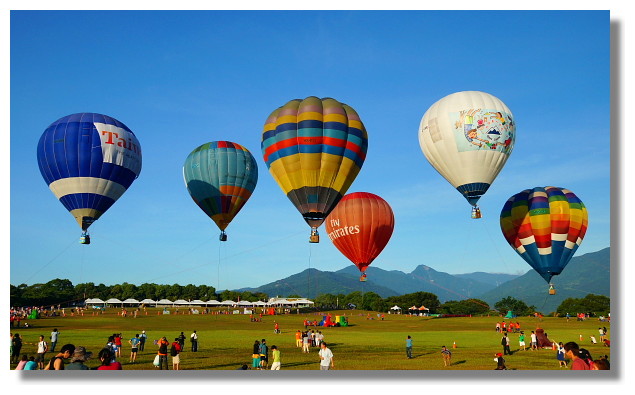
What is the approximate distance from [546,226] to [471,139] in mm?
12893

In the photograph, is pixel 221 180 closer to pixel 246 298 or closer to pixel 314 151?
pixel 314 151

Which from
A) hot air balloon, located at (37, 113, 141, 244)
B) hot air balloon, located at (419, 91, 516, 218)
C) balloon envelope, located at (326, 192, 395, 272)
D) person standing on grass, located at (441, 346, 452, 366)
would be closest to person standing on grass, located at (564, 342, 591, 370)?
person standing on grass, located at (441, 346, 452, 366)

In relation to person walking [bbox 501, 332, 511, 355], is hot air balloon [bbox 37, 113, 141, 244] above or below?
above

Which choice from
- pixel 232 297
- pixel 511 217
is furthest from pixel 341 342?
pixel 232 297

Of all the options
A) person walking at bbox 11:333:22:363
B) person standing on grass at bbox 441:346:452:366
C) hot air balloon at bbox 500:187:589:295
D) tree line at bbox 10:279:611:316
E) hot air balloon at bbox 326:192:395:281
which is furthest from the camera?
tree line at bbox 10:279:611:316

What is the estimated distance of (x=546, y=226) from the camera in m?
44.7

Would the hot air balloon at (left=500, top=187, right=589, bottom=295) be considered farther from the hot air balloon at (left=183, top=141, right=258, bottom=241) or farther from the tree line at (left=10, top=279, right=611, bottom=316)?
the tree line at (left=10, top=279, right=611, bottom=316)

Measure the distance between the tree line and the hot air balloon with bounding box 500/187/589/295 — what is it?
5743 centimetres

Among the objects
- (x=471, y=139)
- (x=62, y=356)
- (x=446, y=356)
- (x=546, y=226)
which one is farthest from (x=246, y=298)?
(x=62, y=356)

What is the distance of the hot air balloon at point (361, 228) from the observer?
54094mm

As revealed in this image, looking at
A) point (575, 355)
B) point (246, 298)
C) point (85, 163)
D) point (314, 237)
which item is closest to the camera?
point (575, 355)

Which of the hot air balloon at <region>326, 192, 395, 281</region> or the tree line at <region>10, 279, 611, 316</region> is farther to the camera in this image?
the tree line at <region>10, 279, 611, 316</region>

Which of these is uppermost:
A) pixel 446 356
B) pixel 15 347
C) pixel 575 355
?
pixel 575 355

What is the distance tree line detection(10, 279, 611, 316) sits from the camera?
107062 millimetres
